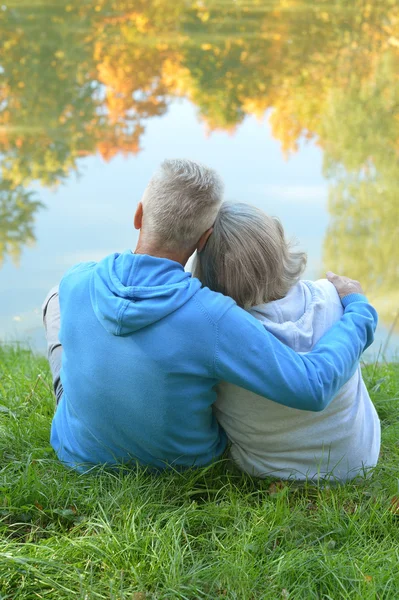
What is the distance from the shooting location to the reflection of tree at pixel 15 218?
18.1ft

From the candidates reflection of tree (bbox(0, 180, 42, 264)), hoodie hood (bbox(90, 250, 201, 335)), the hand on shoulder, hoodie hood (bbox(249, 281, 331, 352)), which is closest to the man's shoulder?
hoodie hood (bbox(90, 250, 201, 335))

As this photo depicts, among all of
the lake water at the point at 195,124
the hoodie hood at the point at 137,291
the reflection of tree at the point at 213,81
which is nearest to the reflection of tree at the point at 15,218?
the lake water at the point at 195,124

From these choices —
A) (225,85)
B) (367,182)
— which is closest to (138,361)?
(367,182)

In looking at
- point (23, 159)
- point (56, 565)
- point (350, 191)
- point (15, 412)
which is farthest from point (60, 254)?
point (56, 565)

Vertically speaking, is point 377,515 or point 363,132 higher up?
point 363,132

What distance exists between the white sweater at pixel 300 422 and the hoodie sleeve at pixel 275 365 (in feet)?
0.38

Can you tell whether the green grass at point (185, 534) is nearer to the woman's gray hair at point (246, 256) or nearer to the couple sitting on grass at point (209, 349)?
the couple sitting on grass at point (209, 349)

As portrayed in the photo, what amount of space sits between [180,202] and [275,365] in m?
0.45

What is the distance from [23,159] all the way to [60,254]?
153 centimetres

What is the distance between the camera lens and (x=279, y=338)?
1985mm

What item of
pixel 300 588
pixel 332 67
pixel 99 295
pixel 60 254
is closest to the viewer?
pixel 300 588

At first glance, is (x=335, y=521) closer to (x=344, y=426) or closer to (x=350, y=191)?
(x=344, y=426)

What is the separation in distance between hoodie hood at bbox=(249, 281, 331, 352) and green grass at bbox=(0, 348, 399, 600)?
1.30ft

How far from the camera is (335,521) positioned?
199 centimetres
